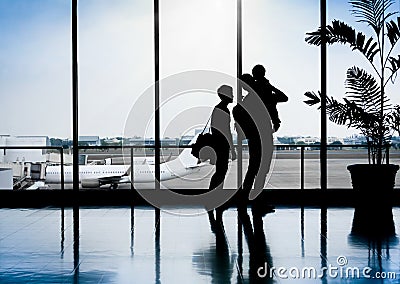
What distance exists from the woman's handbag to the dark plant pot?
169 cm

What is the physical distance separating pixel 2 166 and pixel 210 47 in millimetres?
2894

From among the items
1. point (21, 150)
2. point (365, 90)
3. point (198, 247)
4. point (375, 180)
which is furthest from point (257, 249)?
point (21, 150)

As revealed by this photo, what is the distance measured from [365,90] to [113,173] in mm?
3119

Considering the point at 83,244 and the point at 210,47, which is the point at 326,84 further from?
the point at 83,244

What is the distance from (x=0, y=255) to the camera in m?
4.09

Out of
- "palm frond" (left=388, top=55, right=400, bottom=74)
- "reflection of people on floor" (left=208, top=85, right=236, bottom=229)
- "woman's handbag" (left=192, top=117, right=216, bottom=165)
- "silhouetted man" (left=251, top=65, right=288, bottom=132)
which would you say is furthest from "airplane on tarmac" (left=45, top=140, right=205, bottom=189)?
"palm frond" (left=388, top=55, right=400, bottom=74)

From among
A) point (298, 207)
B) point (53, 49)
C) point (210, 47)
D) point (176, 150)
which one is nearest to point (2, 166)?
point (53, 49)

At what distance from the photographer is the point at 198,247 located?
4316 millimetres

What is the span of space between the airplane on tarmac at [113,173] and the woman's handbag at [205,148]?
0.83 m

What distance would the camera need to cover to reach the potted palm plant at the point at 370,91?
6.57 metres

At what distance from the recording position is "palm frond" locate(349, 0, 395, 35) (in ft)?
22.0

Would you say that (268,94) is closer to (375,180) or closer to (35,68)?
(375,180)

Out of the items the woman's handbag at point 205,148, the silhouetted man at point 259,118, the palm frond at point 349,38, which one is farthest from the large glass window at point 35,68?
the palm frond at point 349,38

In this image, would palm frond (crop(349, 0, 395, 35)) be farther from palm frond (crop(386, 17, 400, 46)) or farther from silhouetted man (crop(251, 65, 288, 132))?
silhouetted man (crop(251, 65, 288, 132))
